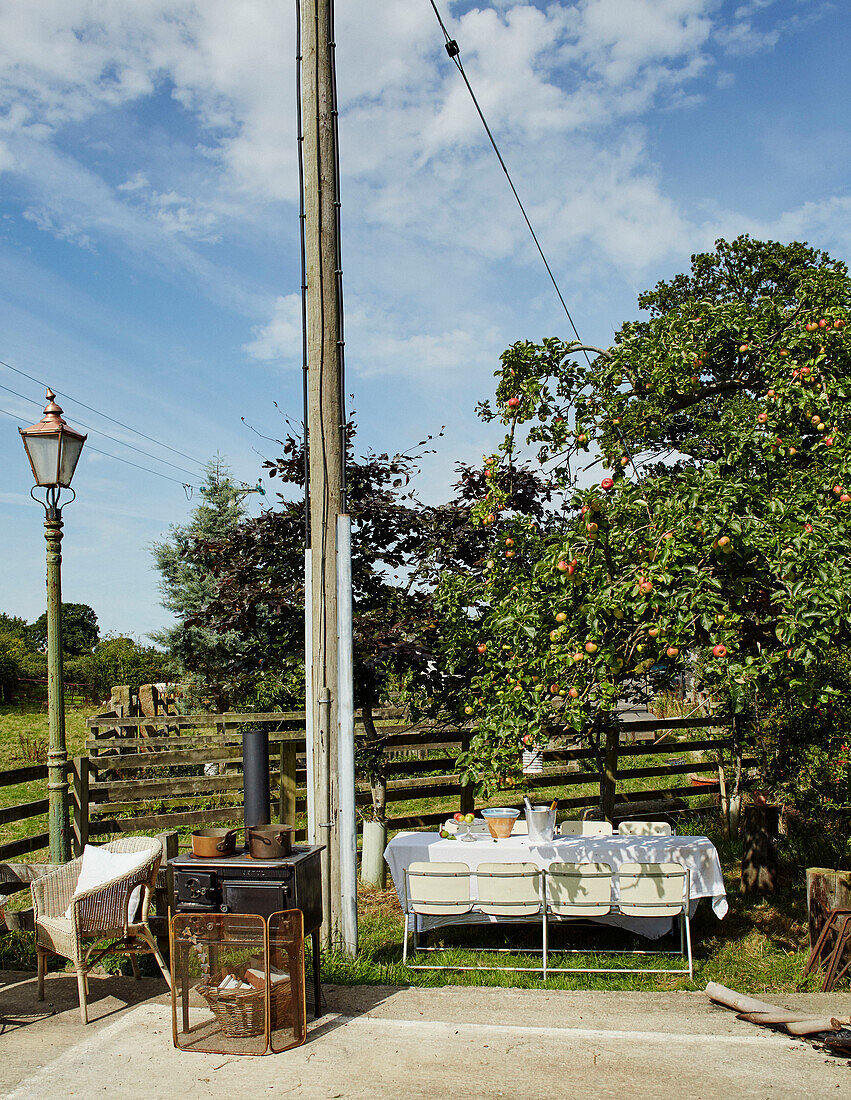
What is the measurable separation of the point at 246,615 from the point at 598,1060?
4.24 m

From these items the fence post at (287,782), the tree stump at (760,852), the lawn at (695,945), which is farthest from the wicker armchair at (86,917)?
the tree stump at (760,852)

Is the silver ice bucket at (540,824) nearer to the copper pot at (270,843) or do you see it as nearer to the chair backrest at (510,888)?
the chair backrest at (510,888)

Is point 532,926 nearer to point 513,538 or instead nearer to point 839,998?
point 839,998

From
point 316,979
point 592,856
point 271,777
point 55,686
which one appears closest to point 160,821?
point 271,777

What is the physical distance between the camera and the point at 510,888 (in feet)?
16.6

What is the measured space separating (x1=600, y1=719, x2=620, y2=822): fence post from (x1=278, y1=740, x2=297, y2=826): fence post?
3.17 m

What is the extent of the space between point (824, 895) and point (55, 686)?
5103 mm

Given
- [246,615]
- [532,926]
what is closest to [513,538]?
[246,615]

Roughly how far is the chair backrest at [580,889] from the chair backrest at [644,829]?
48.7 inches

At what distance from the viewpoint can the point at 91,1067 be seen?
3.50 meters

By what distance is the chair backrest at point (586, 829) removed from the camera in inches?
244

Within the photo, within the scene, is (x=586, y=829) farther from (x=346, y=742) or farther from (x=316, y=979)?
(x=316, y=979)

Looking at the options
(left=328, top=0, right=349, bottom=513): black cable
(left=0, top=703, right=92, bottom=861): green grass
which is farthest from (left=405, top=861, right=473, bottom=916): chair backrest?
(left=0, top=703, right=92, bottom=861): green grass

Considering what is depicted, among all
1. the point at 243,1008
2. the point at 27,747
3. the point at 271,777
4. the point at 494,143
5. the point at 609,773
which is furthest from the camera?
the point at 27,747
